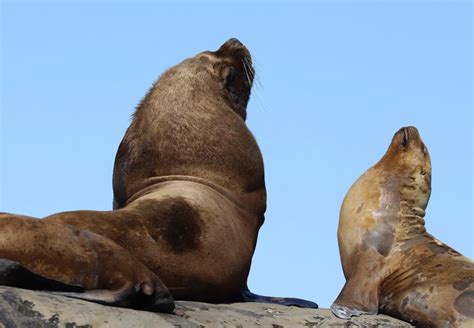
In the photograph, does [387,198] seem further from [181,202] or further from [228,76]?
[181,202]

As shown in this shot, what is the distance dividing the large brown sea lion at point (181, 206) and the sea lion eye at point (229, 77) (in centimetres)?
1

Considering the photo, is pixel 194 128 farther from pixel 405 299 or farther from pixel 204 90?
pixel 405 299

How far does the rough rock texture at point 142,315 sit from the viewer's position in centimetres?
705

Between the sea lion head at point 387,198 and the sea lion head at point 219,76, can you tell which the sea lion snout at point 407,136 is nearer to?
the sea lion head at point 387,198

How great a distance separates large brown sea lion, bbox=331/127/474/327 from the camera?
10.0 meters

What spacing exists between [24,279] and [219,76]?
461 centimetres

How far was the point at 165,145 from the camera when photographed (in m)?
10.7

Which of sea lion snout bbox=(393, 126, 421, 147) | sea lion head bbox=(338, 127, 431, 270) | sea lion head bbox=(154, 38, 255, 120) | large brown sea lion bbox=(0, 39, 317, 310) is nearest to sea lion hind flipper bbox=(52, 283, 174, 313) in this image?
large brown sea lion bbox=(0, 39, 317, 310)

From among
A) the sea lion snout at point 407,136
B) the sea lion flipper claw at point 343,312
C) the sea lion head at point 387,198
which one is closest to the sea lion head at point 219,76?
the sea lion head at point 387,198

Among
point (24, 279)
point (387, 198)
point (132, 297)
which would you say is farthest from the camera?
point (387, 198)

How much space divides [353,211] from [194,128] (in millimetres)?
1758

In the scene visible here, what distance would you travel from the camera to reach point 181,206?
9609 millimetres

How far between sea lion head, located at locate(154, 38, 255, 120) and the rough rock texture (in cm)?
258

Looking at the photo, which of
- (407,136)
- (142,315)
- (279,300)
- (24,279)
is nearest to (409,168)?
(407,136)
